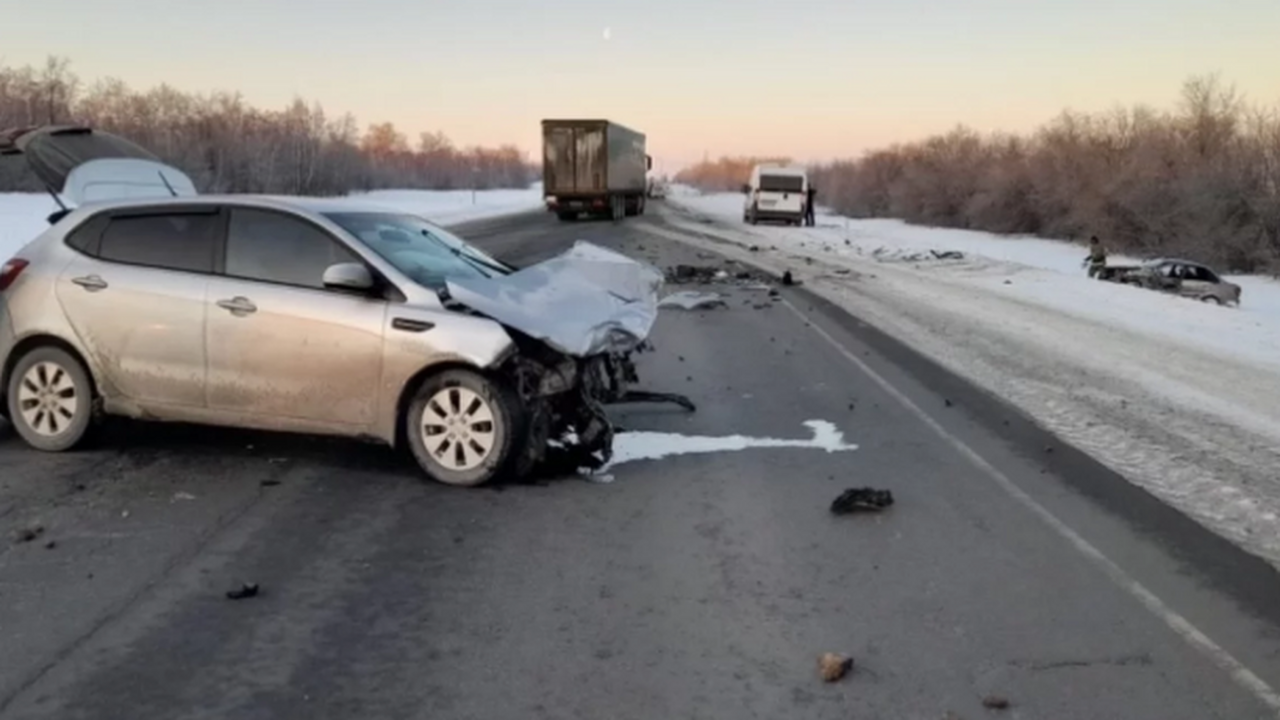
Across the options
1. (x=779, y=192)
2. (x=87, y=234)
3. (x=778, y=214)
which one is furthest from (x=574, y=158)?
(x=87, y=234)

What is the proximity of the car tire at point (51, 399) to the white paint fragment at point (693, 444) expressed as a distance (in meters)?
3.40

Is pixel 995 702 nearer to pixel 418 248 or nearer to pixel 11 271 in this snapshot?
pixel 418 248

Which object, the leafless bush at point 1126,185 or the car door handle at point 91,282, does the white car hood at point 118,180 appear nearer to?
the car door handle at point 91,282

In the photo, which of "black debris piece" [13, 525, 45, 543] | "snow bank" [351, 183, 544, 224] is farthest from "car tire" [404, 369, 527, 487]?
"snow bank" [351, 183, 544, 224]

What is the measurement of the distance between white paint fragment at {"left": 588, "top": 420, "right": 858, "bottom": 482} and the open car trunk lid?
4089 mm

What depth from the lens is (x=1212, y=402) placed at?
1000 cm

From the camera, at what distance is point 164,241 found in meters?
7.25

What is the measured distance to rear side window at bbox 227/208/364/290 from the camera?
693 centimetres

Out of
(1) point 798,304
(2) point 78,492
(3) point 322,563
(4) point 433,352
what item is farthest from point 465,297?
(1) point 798,304

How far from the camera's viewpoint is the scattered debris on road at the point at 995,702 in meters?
3.88

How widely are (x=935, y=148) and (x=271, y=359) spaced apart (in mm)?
79544

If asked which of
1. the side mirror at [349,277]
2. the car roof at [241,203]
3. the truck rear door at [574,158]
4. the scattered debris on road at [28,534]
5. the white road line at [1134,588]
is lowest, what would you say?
the white road line at [1134,588]

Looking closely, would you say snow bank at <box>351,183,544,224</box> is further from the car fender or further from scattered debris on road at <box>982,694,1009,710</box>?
scattered debris on road at <box>982,694,1009,710</box>

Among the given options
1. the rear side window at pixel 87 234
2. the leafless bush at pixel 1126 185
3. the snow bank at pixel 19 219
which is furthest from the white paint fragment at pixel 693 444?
the leafless bush at pixel 1126 185
